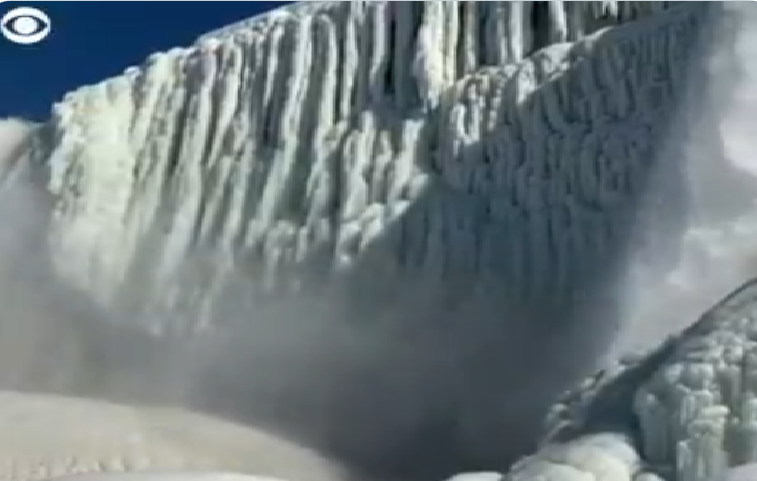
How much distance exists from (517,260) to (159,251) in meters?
2.55

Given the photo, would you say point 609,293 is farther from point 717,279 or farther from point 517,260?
point 717,279

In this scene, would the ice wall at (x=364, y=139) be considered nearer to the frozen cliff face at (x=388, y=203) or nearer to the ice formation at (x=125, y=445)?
the frozen cliff face at (x=388, y=203)

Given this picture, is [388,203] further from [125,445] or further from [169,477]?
[169,477]

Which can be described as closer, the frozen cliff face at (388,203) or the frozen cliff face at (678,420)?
the frozen cliff face at (678,420)

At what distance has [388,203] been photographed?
842 centimetres

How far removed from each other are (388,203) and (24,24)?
90.8 inches

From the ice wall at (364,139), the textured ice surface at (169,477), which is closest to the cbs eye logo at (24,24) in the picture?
the ice wall at (364,139)

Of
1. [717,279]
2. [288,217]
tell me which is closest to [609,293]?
[717,279]

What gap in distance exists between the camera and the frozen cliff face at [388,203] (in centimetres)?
763

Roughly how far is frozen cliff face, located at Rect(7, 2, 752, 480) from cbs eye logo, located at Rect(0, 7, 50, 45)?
5.04 ft

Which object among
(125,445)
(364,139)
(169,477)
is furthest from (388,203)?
(169,477)

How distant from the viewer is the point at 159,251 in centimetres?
920

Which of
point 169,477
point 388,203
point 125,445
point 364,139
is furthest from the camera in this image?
point 364,139

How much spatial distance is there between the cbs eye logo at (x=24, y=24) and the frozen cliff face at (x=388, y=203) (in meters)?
1.53
